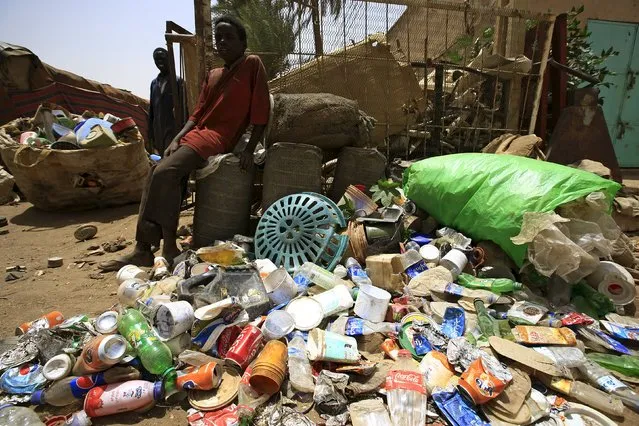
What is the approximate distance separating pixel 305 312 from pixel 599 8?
8.12 metres

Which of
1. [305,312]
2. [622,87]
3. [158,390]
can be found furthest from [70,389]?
[622,87]

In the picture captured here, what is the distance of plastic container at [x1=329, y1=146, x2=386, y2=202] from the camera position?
330 centimetres

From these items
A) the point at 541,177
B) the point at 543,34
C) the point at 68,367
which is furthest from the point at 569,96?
the point at 68,367

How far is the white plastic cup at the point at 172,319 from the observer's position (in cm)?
182

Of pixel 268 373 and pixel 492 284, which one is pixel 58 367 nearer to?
pixel 268 373

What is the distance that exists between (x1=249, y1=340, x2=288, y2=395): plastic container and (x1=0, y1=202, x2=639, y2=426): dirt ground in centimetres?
34

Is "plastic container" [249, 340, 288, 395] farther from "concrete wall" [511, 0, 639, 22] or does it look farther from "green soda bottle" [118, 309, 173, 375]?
"concrete wall" [511, 0, 639, 22]

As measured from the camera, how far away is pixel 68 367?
1701mm

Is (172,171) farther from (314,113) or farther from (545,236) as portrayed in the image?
(545,236)

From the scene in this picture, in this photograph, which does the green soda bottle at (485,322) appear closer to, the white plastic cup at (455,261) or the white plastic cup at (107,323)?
the white plastic cup at (455,261)

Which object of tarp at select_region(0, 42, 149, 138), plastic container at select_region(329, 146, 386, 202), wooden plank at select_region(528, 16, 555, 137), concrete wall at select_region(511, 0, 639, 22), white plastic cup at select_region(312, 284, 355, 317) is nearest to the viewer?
white plastic cup at select_region(312, 284, 355, 317)

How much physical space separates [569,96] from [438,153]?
1.94 m

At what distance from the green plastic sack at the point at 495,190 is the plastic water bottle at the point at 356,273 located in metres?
0.87

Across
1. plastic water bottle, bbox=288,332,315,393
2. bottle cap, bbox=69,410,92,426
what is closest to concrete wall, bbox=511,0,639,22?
plastic water bottle, bbox=288,332,315,393
